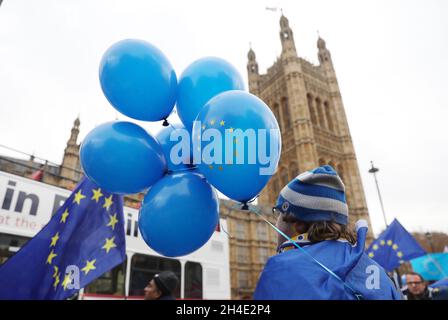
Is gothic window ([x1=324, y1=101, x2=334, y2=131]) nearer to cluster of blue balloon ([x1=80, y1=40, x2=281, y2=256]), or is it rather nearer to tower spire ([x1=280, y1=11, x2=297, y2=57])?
tower spire ([x1=280, y1=11, x2=297, y2=57])

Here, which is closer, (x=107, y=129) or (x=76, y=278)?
(x=107, y=129)

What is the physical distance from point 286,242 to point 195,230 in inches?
40.6

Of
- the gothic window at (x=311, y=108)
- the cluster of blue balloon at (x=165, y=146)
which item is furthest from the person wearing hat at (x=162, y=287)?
the gothic window at (x=311, y=108)

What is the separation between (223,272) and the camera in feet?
55.9

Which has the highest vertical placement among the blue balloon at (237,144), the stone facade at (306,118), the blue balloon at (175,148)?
the stone facade at (306,118)

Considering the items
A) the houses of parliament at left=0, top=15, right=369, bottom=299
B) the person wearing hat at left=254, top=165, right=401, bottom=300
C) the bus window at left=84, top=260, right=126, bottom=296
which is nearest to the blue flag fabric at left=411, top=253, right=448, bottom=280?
the person wearing hat at left=254, top=165, right=401, bottom=300

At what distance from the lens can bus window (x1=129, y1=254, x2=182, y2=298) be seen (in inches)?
477

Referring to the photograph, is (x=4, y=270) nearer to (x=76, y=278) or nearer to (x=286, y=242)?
(x=76, y=278)

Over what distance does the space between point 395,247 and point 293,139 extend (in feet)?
93.9

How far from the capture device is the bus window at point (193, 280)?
14.8 meters

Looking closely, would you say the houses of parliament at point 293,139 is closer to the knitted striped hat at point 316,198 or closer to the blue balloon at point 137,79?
the blue balloon at point 137,79

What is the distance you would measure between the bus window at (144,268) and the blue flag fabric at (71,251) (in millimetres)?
9430

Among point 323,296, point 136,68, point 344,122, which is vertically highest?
point 344,122
